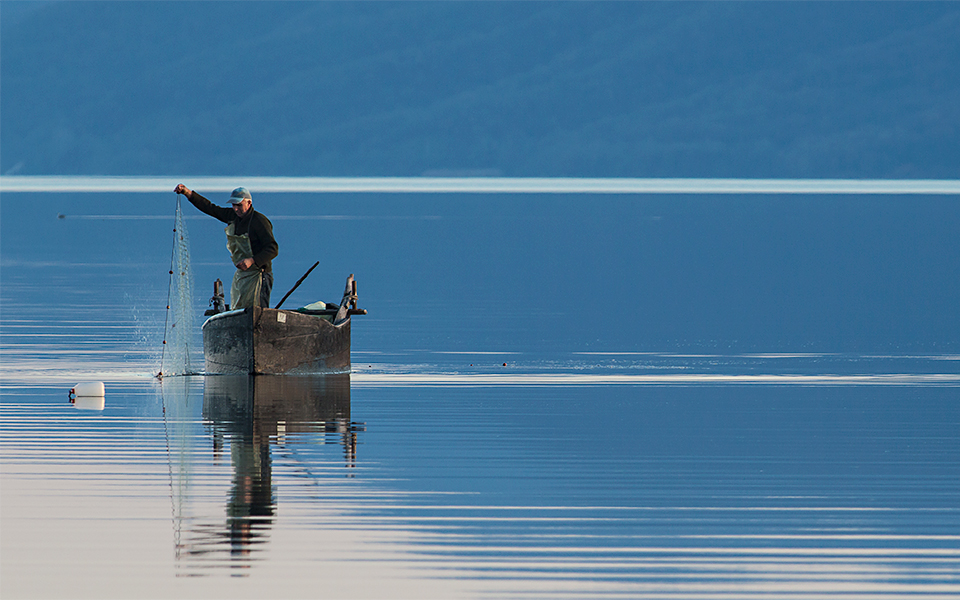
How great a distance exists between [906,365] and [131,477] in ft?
41.7

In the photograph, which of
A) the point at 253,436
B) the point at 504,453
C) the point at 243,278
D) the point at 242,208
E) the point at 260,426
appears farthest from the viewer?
the point at 243,278

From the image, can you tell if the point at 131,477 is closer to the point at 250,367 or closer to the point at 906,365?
the point at 250,367

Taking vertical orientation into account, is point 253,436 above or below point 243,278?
below

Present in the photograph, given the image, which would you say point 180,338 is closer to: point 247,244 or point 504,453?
point 247,244

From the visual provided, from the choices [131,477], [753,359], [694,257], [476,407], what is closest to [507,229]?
[694,257]

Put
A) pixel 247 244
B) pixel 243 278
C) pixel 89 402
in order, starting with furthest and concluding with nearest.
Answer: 1. pixel 243 278
2. pixel 247 244
3. pixel 89 402

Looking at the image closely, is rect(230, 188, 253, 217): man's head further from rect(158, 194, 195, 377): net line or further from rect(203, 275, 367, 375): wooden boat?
rect(203, 275, 367, 375): wooden boat

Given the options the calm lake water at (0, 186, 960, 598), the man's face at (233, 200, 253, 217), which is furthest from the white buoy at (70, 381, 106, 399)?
the man's face at (233, 200, 253, 217)

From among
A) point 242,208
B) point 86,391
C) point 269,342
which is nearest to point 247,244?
point 242,208

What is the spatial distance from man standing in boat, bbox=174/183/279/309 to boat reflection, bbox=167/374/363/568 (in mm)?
978

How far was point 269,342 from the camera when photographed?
21688 mm

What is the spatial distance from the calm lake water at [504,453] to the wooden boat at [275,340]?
319 millimetres

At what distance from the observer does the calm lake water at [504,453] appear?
11562mm

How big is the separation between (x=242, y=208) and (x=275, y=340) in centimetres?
165
